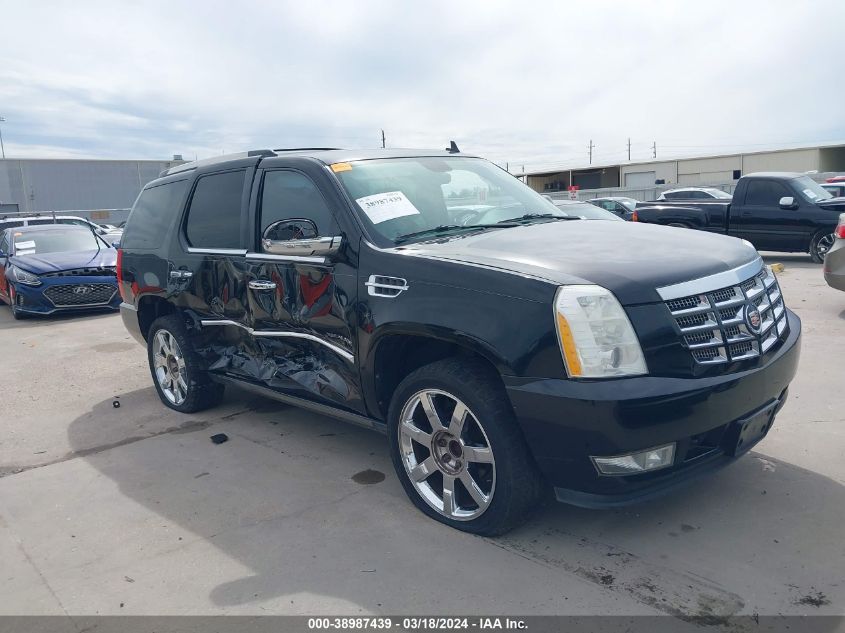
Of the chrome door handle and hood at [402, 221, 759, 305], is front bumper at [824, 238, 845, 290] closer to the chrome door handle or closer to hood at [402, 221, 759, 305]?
hood at [402, 221, 759, 305]

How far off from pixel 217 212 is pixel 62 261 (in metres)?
7.82

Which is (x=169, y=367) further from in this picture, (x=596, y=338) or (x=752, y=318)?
(x=752, y=318)

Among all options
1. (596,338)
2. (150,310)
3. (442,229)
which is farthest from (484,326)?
(150,310)

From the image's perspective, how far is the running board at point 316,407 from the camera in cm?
406

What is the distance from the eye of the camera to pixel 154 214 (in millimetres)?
5898

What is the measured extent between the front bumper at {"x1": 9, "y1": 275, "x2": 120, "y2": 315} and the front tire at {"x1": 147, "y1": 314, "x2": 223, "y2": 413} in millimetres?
6013

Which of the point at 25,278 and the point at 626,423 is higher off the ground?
the point at 626,423

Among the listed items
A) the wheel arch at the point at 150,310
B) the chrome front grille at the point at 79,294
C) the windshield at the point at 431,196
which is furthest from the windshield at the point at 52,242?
the windshield at the point at 431,196

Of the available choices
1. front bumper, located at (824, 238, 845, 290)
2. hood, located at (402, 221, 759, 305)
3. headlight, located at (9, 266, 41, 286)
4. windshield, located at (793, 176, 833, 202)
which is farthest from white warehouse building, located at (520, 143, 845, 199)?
hood, located at (402, 221, 759, 305)

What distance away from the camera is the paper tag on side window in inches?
158

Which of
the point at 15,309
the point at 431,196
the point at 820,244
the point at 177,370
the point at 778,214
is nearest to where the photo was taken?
the point at 431,196

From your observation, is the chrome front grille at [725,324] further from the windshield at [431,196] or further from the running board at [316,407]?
the running board at [316,407]

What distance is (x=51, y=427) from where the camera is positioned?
570cm

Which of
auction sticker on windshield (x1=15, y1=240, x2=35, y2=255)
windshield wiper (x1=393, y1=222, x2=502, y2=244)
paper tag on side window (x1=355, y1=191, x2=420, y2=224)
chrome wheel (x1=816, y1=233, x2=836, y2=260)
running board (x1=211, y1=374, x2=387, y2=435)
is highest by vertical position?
paper tag on side window (x1=355, y1=191, x2=420, y2=224)
